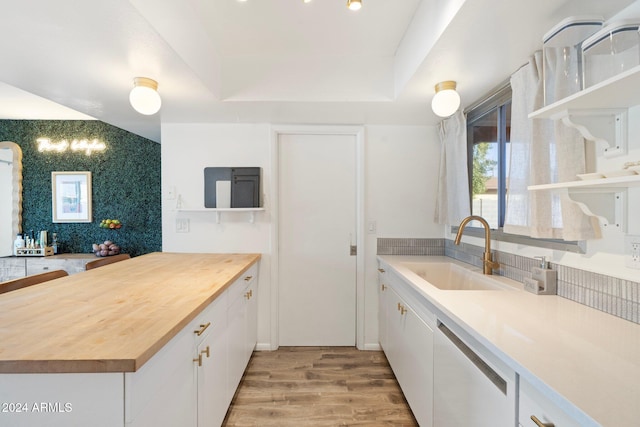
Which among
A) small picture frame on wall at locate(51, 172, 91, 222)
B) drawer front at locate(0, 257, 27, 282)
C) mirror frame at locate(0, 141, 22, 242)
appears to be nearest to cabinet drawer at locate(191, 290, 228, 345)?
small picture frame on wall at locate(51, 172, 91, 222)

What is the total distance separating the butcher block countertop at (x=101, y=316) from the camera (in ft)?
2.70

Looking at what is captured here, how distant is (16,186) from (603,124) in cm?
552

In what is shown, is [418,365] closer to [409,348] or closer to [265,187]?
[409,348]

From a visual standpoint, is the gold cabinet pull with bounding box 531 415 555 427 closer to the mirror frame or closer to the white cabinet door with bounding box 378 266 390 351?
the white cabinet door with bounding box 378 266 390 351

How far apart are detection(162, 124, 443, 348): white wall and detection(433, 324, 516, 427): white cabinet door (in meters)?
1.46

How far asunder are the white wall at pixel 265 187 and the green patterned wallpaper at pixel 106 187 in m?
1.31

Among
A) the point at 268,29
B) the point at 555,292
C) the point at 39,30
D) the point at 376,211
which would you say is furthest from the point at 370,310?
the point at 39,30

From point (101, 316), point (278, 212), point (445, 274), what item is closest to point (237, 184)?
point (278, 212)

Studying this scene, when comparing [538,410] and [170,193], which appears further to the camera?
[170,193]

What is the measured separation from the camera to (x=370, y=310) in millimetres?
2920

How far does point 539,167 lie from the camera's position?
1.52m

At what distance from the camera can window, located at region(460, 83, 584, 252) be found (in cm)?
207

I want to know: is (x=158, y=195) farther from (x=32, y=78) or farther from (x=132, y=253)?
(x=32, y=78)

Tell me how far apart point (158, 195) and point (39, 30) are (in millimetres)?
2755
